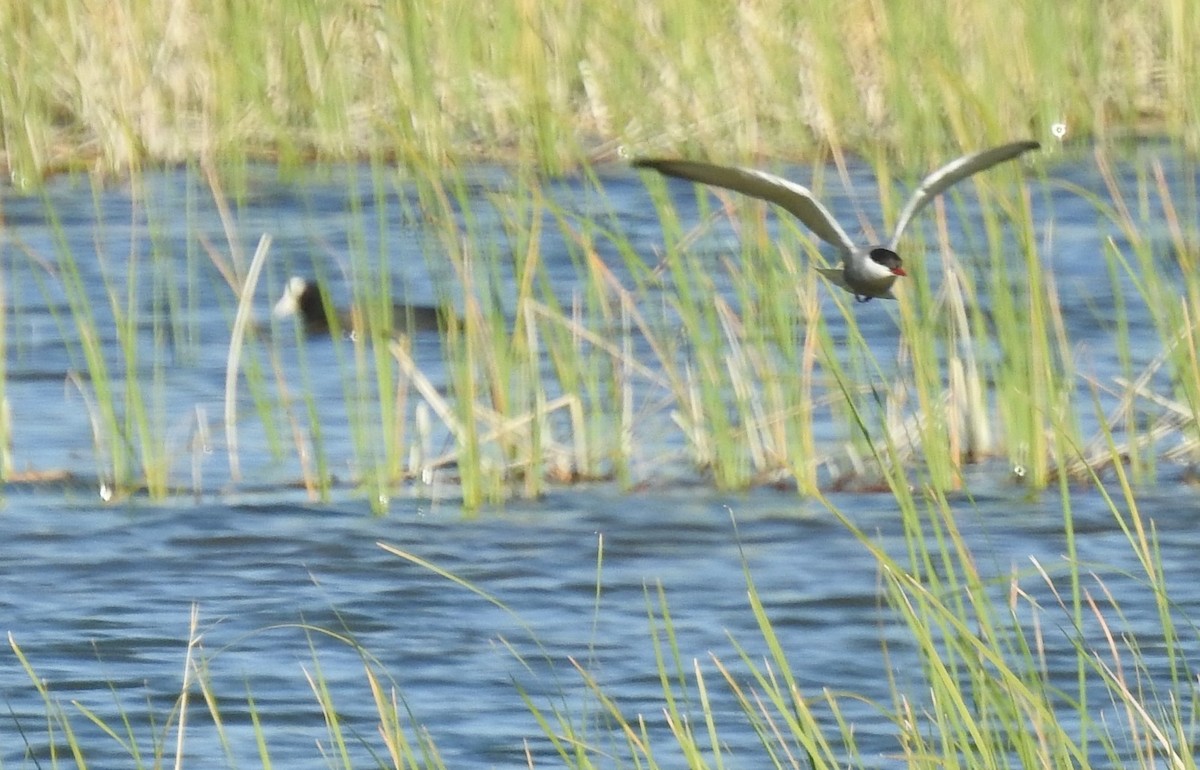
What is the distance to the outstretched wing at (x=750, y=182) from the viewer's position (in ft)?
11.4

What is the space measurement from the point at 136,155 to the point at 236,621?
5.02 m

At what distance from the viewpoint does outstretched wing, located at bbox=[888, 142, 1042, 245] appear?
366cm

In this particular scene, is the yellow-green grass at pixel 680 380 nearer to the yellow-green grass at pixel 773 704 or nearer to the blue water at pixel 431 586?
the blue water at pixel 431 586

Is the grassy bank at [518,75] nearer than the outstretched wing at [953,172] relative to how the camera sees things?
No

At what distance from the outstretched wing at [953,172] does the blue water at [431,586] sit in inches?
19.8

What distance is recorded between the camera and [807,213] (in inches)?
147

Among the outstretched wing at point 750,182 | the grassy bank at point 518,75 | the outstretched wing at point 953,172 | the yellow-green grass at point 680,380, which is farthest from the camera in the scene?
the grassy bank at point 518,75

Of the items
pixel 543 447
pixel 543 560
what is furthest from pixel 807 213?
pixel 543 447

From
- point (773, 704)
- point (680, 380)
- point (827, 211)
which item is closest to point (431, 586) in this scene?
point (680, 380)

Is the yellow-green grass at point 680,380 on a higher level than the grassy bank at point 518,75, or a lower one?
lower

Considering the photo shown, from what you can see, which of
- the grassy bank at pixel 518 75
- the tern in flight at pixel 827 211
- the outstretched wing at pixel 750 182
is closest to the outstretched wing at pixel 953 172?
the tern in flight at pixel 827 211

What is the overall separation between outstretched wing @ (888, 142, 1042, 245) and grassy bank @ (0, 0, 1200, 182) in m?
5.12

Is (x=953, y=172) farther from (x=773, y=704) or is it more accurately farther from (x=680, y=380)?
(x=680, y=380)

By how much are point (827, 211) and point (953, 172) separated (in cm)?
18
